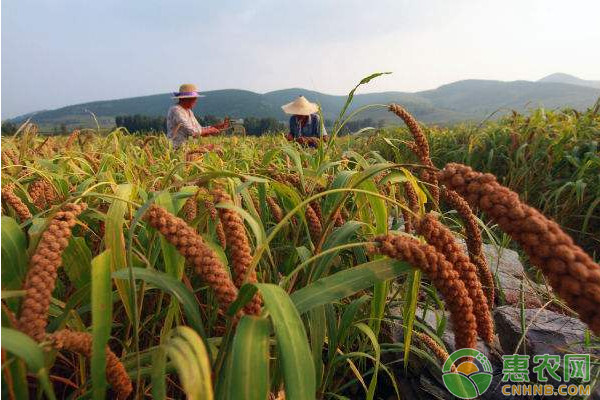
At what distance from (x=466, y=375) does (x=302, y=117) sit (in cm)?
870

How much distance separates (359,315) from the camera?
1.53 meters

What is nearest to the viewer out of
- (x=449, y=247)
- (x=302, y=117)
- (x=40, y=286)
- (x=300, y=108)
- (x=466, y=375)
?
(x=40, y=286)

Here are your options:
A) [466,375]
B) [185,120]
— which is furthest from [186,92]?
[466,375]

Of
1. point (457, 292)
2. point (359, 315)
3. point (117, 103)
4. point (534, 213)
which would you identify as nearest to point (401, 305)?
point (359, 315)

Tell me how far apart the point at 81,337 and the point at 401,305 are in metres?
1.29

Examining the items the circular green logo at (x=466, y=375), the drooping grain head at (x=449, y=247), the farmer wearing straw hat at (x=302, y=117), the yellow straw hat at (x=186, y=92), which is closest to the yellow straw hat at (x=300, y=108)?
the farmer wearing straw hat at (x=302, y=117)

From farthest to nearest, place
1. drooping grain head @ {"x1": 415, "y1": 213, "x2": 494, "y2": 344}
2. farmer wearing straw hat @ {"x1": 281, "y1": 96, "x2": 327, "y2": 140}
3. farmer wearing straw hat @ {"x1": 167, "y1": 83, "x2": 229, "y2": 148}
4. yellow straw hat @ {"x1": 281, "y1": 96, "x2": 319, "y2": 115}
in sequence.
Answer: farmer wearing straw hat @ {"x1": 281, "y1": 96, "x2": 327, "y2": 140}
yellow straw hat @ {"x1": 281, "y1": 96, "x2": 319, "y2": 115}
farmer wearing straw hat @ {"x1": 167, "y1": 83, "x2": 229, "y2": 148}
drooping grain head @ {"x1": 415, "y1": 213, "x2": 494, "y2": 344}

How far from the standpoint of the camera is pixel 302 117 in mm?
9555

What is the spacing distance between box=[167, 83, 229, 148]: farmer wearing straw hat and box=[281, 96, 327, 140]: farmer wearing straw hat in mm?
2054

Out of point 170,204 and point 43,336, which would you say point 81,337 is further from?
point 170,204

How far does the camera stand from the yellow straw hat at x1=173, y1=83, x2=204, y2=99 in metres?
7.65

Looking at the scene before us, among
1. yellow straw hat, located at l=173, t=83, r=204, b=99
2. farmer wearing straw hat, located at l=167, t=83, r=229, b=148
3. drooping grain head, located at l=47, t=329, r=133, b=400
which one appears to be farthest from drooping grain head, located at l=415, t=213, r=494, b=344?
yellow straw hat, located at l=173, t=83, r=204, b=99

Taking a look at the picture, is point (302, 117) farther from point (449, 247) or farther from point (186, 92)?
point (449, 247)

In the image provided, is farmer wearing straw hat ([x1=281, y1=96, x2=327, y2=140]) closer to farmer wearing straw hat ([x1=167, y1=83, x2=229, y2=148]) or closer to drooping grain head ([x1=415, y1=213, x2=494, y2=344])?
farmer wearing straw hat ([x1=167, y1=83, x2=229, y2=148])
